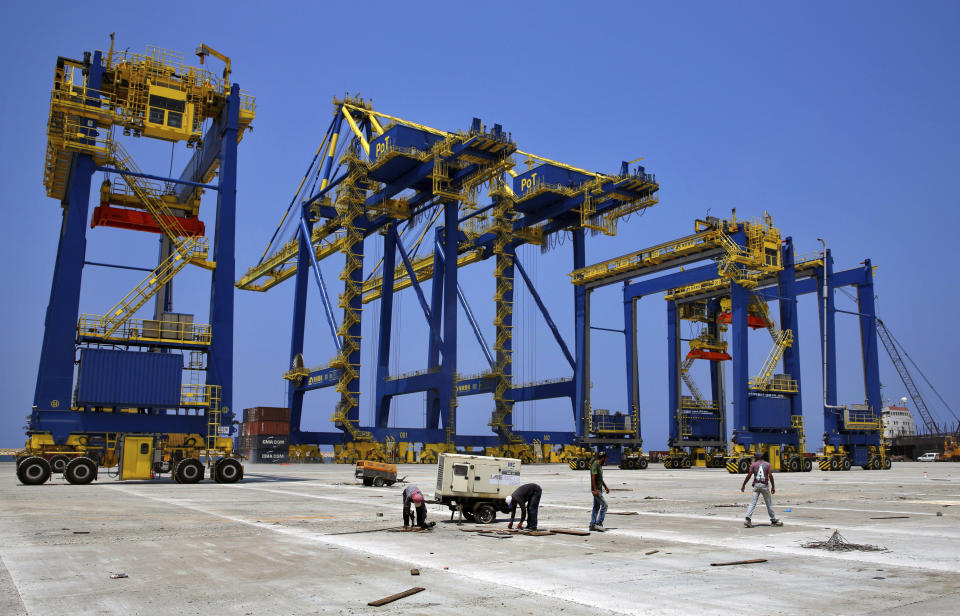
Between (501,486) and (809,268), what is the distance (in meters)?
42.1

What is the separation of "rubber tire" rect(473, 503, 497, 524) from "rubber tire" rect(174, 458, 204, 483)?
17.4 metres

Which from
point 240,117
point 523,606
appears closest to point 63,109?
point 240,117

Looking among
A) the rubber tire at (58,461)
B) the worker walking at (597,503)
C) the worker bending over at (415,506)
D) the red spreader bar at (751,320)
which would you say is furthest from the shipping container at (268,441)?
the worker walking at (597,503)

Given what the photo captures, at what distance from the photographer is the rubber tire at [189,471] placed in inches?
1127

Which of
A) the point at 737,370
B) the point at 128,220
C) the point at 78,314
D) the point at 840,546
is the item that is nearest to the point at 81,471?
the point at 78,314

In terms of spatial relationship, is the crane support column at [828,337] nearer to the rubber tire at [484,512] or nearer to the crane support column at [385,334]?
the crane support column at [385,334]

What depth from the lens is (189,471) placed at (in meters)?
28.8

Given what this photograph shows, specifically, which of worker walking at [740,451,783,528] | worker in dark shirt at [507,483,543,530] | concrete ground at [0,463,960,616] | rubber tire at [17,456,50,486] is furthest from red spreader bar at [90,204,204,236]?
worker walking at [740,451,783,528]

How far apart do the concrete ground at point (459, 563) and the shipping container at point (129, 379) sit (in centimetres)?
1055

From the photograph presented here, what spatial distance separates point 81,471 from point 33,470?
4.96ft

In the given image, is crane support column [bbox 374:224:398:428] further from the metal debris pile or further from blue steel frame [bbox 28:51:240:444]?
the metal debris pile

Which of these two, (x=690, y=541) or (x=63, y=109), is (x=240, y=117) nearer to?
(x=63, y=109)

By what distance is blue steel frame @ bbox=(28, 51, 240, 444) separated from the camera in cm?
2834

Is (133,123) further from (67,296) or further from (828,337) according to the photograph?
(828,337)
